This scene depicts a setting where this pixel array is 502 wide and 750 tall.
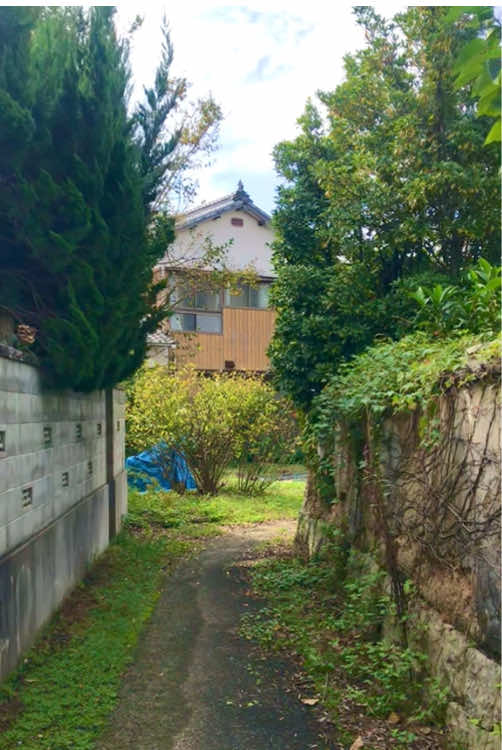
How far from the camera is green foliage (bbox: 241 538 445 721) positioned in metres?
3.89

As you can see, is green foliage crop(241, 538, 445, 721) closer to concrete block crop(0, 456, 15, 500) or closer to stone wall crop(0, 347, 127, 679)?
stone wall crop(0, 347, 127, 679)

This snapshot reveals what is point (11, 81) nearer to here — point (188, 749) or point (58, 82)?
point (58, 82)

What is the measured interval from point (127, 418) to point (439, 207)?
25.8 feet

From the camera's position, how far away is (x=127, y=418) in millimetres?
12875

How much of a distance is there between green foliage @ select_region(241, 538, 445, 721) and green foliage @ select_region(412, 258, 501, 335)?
200 cm

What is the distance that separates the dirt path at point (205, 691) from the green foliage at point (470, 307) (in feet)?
8.97

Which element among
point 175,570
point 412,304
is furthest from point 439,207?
point 175,570

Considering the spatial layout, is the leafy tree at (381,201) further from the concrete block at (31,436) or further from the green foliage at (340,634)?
the concrete block at (31,436)

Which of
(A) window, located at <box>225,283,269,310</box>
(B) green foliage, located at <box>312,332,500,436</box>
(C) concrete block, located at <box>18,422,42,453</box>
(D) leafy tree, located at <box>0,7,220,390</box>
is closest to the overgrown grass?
(D) leafy tree, located at <box>0,7,220,390</box>

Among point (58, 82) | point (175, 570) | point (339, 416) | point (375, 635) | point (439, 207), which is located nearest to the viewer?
point (375, 635)

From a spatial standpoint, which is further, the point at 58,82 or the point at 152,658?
the point at 58,82

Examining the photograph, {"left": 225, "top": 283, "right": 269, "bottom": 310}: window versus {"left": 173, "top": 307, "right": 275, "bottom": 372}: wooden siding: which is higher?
{"left": 225, "top": 283, "right": 269, "bottom": 310}: window

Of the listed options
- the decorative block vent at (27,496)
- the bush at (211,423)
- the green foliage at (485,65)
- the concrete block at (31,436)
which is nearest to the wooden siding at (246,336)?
the bush at (211,423)

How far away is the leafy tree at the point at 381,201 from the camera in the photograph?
6.91 meters
